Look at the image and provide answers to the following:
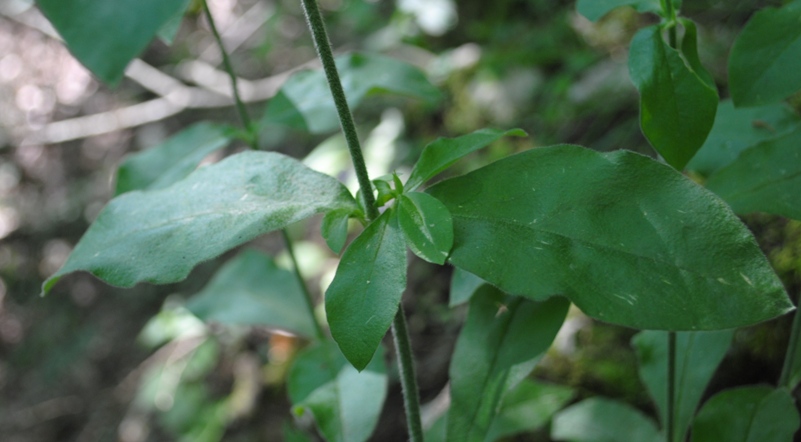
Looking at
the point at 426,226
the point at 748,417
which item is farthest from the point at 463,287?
the point at 748,417

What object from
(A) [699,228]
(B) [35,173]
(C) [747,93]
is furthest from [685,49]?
(B) [35,173]

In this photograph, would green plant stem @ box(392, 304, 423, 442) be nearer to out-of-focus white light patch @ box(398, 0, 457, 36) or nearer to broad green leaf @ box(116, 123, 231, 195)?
broad green leaf @ box(116, 123, 231, 195)

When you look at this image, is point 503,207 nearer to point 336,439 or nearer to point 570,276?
point 570,276

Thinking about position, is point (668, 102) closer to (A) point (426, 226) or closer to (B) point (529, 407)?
(A) point (426, 226)

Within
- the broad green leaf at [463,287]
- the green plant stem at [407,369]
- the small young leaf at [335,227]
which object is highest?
the small young leaf at [335,227]

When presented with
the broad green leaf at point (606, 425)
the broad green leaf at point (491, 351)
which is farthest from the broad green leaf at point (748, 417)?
the broad green leaf at point (491, 351)

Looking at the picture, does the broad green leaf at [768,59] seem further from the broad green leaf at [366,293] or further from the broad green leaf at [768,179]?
the broad green leaf at [366,293]

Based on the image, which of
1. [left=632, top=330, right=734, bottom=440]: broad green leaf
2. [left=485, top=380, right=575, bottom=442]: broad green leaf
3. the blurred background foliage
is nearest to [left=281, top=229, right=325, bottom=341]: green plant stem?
the blurred background foliage
